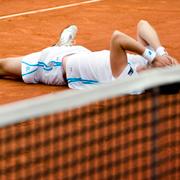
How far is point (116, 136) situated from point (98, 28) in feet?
12.9

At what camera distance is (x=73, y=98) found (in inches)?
120

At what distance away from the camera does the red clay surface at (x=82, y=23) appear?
7.46 m

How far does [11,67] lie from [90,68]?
0.73 metres

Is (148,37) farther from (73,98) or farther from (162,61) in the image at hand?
(73,98)

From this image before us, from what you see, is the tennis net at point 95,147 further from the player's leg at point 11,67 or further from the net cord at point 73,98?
the player's leg at point 11,67

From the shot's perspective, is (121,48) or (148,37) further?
(148,37)

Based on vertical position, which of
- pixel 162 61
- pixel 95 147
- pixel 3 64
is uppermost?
pixel 162 61

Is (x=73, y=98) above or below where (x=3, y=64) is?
above

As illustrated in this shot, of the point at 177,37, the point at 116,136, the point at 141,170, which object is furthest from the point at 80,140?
the point at 177,37

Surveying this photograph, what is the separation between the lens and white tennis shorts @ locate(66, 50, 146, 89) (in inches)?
236

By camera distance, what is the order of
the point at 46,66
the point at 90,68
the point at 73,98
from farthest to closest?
the point at 46,66
the point at 90,68
the point at 73,98

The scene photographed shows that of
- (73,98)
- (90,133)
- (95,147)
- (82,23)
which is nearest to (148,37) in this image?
(90,133)

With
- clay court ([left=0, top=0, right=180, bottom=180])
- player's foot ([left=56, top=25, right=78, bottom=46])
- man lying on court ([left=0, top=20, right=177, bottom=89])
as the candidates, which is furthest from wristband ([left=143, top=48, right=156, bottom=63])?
player's foot ([left=56, top=25, right=78, bottom=46])

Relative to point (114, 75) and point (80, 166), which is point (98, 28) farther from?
point (80, 166)
